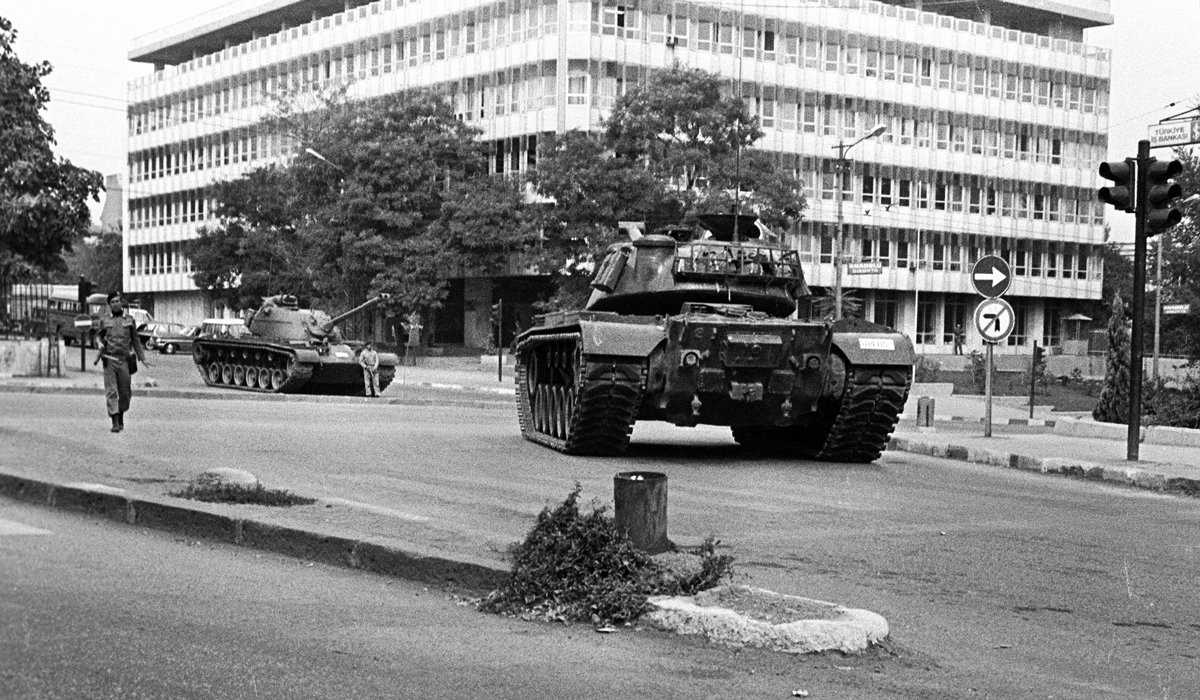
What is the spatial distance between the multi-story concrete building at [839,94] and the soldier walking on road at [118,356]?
42778 millimetres

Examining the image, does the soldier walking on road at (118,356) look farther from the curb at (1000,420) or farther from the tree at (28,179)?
the curb at (1000,420)

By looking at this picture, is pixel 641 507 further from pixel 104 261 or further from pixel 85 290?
pixel 104 261

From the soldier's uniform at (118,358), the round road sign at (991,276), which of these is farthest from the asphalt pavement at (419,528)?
the round road sign at (991,276)

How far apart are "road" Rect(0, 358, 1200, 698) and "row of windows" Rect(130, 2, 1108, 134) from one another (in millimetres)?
43984

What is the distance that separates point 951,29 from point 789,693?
68.8m

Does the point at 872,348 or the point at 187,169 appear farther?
the point at 187,169

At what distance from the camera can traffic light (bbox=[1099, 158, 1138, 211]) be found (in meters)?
17.4

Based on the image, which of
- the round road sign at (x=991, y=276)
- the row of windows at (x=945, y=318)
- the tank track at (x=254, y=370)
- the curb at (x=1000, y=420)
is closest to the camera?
the round road sign at (x=991, y=276)

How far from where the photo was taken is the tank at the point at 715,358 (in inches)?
642

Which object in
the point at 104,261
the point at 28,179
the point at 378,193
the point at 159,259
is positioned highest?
the point at 378,193

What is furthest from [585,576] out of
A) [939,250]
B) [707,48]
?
[939,250]

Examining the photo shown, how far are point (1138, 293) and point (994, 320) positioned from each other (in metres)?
3.88

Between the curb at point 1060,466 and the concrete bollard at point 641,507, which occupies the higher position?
the concrete bollard at point 641,507

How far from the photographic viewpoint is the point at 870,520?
11625mm
